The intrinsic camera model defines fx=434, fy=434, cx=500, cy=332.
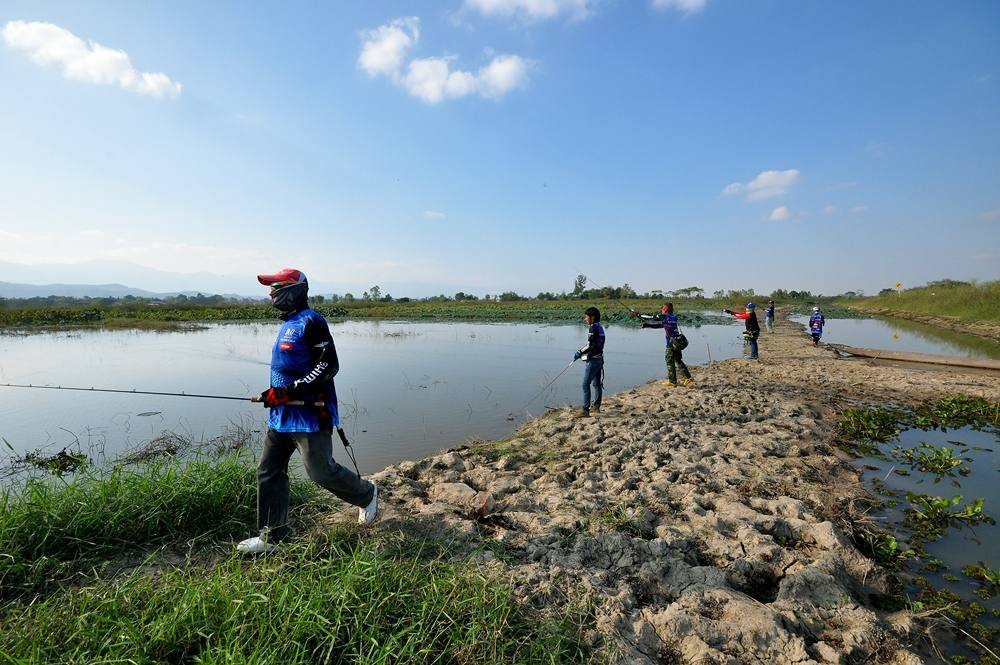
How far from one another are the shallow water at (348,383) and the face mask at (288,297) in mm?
3402

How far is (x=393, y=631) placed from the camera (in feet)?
7.80

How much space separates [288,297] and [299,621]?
2235mm

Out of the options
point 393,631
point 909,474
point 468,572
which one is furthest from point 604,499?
point 909,474

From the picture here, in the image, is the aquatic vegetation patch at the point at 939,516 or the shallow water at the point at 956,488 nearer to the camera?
the shallow water at the point at 956,488

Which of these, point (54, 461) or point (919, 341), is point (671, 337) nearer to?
point (54, 461)

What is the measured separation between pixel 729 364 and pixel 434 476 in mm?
11595

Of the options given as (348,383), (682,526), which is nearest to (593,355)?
(682,526)

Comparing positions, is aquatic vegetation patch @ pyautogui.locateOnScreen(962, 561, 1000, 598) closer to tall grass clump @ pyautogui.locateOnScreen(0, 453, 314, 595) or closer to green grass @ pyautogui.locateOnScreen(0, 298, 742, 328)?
tall grass clump @ pyautogui.locateOnScreen(0, 453, 314, 595)

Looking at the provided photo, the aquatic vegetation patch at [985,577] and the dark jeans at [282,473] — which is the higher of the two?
the dark jeans at [282,473]

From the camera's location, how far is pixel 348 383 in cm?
1164

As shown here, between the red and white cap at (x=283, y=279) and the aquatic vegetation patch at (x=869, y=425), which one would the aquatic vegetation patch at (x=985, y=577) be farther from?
the red and white cap at (x=283, y=279)

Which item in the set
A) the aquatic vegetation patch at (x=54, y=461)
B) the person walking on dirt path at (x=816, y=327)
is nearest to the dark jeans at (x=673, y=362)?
the person walking on dirt path at (x=816, y=327)

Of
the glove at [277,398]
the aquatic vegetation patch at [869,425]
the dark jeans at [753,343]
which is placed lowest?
the aquatic vegetation patch at [869,425]

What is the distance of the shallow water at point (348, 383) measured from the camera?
7.55 meters
